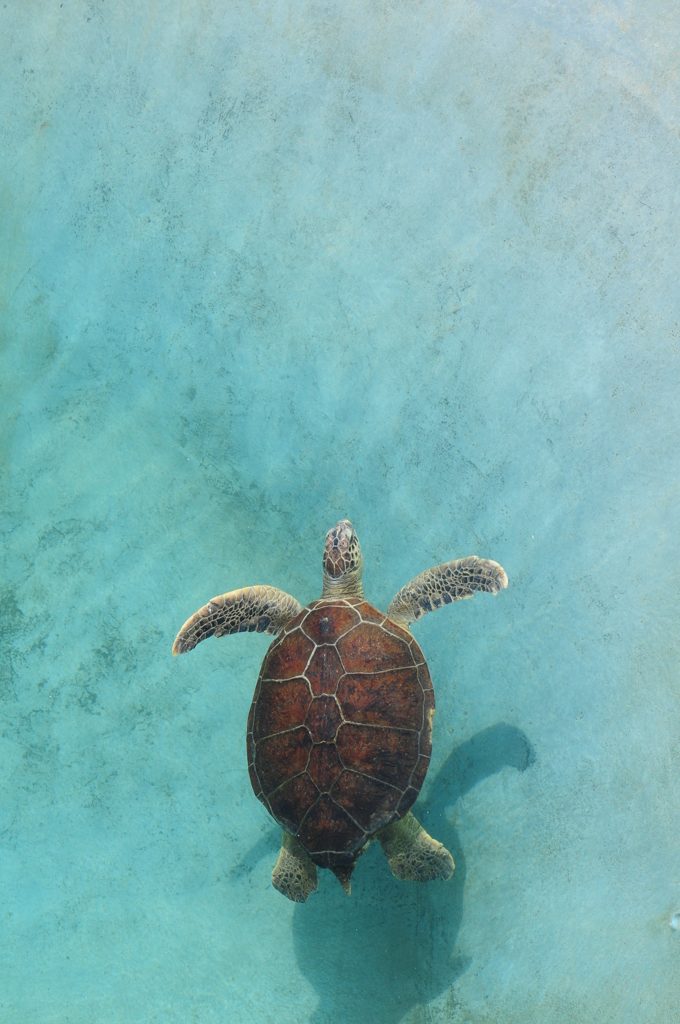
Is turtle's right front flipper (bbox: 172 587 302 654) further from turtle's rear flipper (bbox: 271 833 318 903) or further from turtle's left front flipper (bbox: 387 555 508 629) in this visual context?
turtle's rear flipper (bbox: 271 833 318 903)

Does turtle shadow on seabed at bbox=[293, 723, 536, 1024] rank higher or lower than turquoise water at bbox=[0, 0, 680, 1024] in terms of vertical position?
lower

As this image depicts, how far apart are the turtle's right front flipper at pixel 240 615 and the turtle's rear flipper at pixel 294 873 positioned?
0.90m

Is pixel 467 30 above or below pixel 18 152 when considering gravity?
below

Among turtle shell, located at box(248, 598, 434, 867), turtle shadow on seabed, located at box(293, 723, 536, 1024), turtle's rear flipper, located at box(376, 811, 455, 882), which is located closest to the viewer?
turtle shell, located at box(248, 598, 434, 867)

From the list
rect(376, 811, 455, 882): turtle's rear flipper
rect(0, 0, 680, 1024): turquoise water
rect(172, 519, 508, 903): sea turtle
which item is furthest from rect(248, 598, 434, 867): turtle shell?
rect(0, 0, 680, 1024): turquoise water

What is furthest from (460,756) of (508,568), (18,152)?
(18,152)

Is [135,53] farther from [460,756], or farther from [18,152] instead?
[460,756]

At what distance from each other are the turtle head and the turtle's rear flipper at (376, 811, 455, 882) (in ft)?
3.20

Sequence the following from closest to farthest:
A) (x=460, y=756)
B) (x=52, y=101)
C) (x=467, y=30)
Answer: (x=460, y=756) < (x=467, y=30) < (x=52, y=101)

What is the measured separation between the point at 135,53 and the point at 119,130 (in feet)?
1.34

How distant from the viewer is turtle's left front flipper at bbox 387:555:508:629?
2.85m

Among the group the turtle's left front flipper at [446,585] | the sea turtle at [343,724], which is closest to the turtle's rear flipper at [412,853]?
the sea turtle at [343,724]

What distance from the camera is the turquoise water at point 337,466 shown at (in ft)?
10.1

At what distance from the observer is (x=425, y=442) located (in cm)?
335
